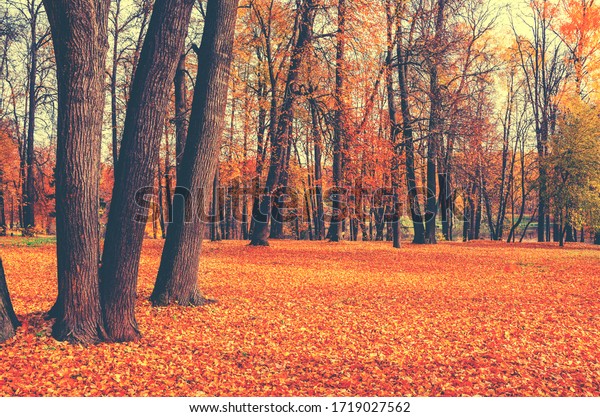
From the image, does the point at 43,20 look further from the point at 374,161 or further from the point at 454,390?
the point at 454,390

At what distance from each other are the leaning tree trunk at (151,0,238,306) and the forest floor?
50cm

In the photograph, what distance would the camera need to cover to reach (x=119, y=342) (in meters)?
6.46

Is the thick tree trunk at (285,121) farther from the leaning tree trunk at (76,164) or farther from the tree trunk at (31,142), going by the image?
the leaning tree trunk at (76,164)

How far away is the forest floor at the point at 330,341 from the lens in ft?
17.8

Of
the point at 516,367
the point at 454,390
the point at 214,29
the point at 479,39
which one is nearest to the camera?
the point at 454,390

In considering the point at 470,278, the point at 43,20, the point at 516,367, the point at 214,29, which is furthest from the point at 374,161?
the point at 43,20

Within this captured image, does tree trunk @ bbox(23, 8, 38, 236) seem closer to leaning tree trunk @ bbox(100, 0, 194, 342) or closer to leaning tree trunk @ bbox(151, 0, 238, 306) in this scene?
leaning tree trunk @ bbox(151, 0, 238, 306)

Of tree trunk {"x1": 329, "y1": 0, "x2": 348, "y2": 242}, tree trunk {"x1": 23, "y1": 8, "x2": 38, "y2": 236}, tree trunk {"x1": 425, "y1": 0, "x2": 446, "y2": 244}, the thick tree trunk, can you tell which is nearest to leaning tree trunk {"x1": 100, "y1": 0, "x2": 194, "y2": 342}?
tree trunk {"x1": 329, "y1": 0, "x2": 348, "y2": 242}

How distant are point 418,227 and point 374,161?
739 cm

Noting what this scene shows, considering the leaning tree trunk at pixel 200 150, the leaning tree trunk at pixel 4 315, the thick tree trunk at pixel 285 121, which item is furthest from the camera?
the thick tree trunk at pixel 285 121

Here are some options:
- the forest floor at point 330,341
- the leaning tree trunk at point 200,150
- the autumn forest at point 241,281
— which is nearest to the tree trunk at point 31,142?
the autumn forest at point 241,281

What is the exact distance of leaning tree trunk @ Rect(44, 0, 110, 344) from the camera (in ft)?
19.7

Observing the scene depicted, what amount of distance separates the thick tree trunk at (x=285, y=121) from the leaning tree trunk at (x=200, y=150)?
911 cm

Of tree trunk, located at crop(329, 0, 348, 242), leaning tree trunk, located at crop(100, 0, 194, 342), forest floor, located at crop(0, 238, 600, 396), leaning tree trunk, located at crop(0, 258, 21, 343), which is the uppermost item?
tree trunk, located at crop(329, 0, 348, 242)
